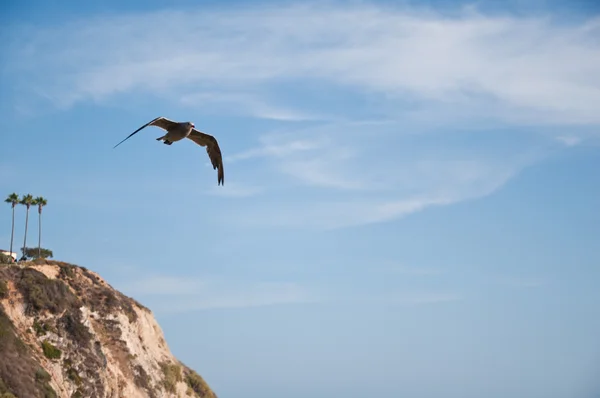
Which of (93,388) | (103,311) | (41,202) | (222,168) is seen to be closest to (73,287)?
(103,311)

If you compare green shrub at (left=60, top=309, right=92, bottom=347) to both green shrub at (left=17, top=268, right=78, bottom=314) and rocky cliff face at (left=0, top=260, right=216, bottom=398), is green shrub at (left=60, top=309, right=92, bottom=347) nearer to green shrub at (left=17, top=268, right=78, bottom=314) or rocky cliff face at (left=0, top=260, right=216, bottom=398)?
rocky cliff face at (left=0, top=260, right=216, bottom=398)

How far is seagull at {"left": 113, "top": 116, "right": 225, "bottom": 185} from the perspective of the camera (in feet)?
Result: 128

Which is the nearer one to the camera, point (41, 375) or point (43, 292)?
point (41, 375)

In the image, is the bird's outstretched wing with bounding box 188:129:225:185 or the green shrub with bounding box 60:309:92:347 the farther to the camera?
the green shrub with bounding box 60:309:92:347

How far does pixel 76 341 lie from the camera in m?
71.1

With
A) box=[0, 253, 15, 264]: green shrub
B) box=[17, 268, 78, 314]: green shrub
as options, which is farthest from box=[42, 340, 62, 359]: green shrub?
box=[0, 253, 15, 264]: green shrub

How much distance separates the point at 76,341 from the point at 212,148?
34478 mm

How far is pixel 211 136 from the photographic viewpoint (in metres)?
41.4

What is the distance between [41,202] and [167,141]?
2668 inches

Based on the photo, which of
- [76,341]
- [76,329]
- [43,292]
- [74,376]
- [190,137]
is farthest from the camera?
[43,292]

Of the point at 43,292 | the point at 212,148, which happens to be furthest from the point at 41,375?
the point at 212,148

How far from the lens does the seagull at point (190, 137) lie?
128 feet

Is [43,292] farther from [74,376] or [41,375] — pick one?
Answer: [41,375]

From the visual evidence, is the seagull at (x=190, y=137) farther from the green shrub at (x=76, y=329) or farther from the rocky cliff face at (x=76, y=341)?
the green shrub at (x=76, y=329)
